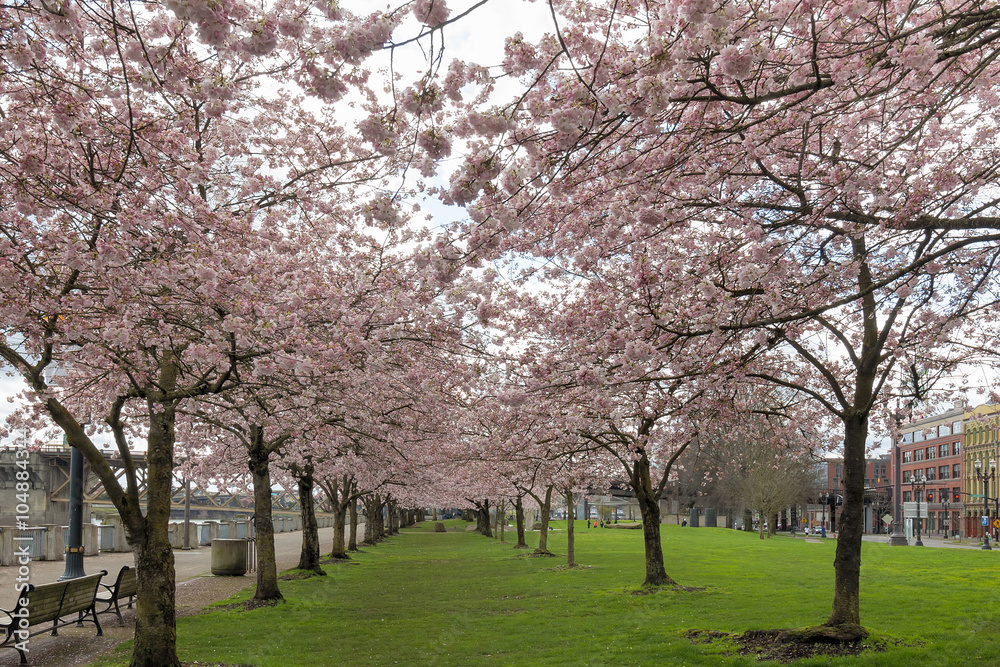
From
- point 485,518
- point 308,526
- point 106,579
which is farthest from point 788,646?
point 485,518

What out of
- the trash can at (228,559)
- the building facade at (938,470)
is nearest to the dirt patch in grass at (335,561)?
the trash can at (228,559)

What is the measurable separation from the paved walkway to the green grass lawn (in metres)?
0.70

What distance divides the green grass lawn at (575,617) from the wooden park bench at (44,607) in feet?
3.72

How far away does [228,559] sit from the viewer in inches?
846

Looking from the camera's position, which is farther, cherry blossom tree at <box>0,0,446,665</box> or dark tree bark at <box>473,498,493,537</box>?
dark tree bark at <box>473,498,493,537</box>

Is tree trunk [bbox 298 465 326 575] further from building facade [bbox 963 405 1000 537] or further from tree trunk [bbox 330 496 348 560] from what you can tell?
building facade [bbox 963 405 1000 537]

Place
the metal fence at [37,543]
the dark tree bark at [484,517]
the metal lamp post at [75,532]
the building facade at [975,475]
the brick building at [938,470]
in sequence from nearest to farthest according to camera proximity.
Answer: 1. the metal lamp post at [75,532]
2. the metal fence at [37,543]
3. the dark tree bark at [484,517]
4. the building facade at [975,475]
5. the brick building at [938,470]

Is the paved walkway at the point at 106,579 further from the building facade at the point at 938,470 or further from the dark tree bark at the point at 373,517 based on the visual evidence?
the building facade at the point at 938,470

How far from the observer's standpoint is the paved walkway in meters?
10.0

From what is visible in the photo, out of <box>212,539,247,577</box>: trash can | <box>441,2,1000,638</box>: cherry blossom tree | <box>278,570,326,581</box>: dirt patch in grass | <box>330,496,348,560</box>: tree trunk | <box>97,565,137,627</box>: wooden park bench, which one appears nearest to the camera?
<box>441,2,1000,638</box>: cherry blossom tree

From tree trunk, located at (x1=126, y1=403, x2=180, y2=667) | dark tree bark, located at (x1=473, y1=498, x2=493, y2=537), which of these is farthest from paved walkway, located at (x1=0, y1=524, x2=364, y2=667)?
dark tree bark, located at (x1=473, y1=498, x2=493, y2=537)

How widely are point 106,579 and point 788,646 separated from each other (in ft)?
51.7

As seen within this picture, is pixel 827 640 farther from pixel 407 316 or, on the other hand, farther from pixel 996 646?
pixel 407 316

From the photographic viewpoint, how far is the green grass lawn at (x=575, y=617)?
1018 cm
